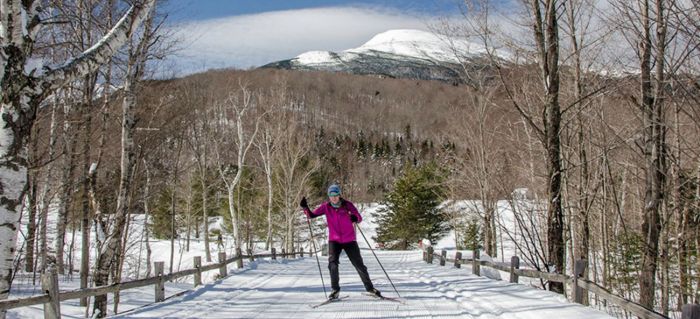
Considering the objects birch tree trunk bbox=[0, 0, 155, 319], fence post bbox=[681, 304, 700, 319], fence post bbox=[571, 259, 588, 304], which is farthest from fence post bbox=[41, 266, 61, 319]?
fence post bbox=[571, 259, 588, 304]

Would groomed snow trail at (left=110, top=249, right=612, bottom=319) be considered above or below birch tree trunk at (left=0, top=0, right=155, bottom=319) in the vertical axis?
below

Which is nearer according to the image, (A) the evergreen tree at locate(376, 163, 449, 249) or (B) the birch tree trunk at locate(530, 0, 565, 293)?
(B) the birch tree trunk at locate(530, 0, 565, 293)

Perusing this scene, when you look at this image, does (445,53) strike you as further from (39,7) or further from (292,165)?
(292,165)

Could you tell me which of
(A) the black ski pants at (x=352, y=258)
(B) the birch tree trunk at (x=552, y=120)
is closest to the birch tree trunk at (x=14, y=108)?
(A) the black ski pants at (x=352, y=258)

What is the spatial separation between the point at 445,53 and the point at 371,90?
158 meters

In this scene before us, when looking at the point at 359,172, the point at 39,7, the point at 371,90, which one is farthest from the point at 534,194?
the point at 371,90

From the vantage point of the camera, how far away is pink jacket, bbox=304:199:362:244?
29.6 ft

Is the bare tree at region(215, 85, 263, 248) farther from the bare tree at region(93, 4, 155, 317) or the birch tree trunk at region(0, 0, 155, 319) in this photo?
the birch tree trunk at region(0, 0, 155, 319)

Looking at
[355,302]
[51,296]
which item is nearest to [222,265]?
[355,302]

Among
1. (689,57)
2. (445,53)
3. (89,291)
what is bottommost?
(89,291)

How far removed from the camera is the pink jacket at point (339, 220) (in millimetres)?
9031

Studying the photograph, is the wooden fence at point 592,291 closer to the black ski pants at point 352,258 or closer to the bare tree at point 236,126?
the black ski pants at point 352,258

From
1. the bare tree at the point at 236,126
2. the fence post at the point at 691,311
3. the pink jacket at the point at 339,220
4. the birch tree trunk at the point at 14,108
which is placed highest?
the bare tree at the point at 236,126

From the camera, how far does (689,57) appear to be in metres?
8.73
